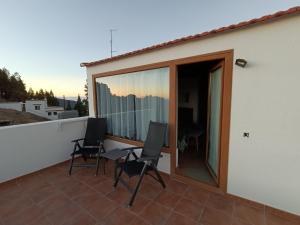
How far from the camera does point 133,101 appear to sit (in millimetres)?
3422

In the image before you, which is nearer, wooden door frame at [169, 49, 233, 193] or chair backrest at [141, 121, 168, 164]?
wooden door frame at [169, 49, 233, 193]

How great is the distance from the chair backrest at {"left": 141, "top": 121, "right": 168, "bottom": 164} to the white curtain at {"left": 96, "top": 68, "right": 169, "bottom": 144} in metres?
0.24

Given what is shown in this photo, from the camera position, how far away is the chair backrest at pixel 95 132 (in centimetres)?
366

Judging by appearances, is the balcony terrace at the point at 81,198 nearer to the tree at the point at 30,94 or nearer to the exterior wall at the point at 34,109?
the exterior wall at the point at 34,109

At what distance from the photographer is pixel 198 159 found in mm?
3730

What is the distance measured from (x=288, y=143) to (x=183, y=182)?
5.73 feet

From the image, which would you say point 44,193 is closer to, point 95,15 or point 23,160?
point 23,160

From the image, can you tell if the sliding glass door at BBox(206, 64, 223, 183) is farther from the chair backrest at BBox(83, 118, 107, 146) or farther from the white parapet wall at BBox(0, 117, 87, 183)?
the white parapet wall at BBox(0, 117, 87, 183)

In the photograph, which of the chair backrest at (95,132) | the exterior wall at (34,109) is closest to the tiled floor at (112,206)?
the chair backrest at (95,132)

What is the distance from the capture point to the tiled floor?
189 cm

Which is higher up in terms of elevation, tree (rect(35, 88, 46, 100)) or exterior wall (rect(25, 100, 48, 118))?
tree (rect(35, 88, 46, 100))

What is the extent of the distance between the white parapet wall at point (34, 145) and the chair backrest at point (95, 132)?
1.55ft

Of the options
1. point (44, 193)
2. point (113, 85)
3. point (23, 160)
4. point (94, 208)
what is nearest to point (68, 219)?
point (94, 208)

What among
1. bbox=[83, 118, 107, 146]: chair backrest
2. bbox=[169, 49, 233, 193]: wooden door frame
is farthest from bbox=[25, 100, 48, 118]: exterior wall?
bbox=[169, 49, 233, 193]: wooden door frame
